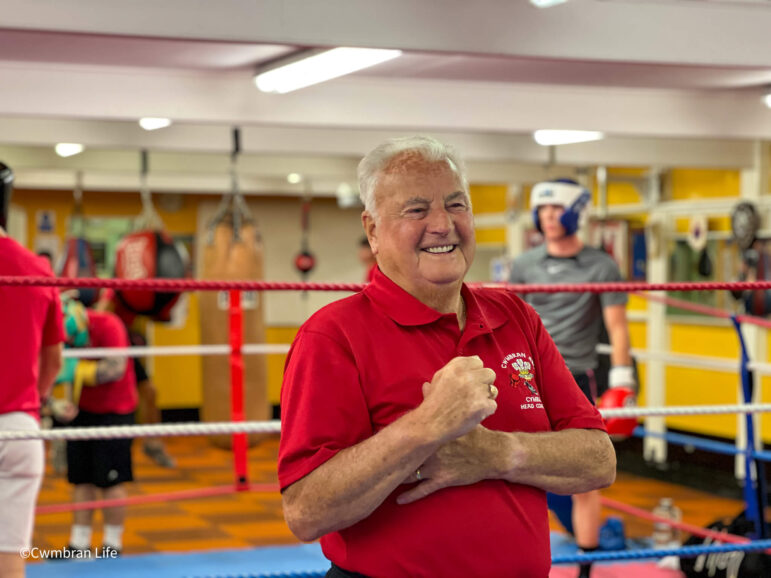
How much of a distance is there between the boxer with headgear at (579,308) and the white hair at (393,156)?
2140 millimetres

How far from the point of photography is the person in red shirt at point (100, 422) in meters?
4.62

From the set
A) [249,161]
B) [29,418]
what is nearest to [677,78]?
[29,418]

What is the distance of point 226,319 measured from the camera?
28.1 ft

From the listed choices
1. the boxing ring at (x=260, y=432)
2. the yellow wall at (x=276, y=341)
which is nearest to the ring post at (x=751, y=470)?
the boxing ring at (x=260, y=432)

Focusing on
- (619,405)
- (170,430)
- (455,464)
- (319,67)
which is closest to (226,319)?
(319,67)

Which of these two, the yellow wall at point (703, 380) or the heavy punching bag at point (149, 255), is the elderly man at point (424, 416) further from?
the yellow wall at point (703, 380)

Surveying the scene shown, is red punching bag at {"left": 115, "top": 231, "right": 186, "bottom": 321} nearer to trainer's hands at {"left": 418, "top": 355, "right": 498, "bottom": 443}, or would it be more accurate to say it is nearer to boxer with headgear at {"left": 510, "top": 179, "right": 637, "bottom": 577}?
boxer with headgear at {"left": 510, "top": 179, "right": 637, "bottom": 577}

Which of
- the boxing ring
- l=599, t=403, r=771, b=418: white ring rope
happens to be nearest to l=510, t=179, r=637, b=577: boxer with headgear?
the boxing ring

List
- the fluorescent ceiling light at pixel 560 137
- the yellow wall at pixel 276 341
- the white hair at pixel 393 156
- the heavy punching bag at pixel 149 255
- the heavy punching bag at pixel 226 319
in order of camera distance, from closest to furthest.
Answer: the white hair at pixel 393 156 < the fluorescent ceiling light at pixel 560 137 < the heavy punching bag at pixel 149 255 < the heavy punching bag at pixel 226 319 < the yellow wall at pixel 276 341

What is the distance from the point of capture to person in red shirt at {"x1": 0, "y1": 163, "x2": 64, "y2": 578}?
257 centimetres

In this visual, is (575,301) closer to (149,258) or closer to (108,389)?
(108,389)

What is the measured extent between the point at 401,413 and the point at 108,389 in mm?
3526

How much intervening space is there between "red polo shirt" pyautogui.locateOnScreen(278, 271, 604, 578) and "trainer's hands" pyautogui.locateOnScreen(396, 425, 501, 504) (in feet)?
0.08

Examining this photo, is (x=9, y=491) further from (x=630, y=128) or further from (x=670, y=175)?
(x=670, y=175)
